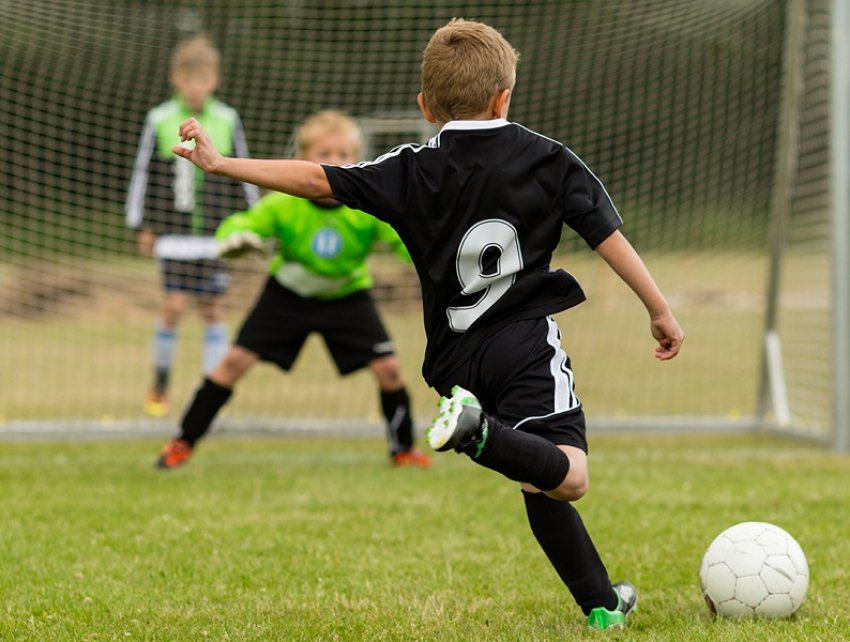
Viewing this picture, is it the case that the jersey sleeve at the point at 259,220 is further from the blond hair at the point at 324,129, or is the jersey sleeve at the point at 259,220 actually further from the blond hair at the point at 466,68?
the blond hair at the point at 466,68

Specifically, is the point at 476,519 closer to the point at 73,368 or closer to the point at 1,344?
the point at 73,368

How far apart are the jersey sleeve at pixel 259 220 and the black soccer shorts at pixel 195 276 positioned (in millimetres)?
1697

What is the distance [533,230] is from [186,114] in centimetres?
445

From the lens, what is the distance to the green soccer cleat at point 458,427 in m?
2.31

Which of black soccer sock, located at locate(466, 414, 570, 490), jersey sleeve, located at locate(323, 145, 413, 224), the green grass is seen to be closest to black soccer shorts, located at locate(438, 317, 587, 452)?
A: black soccer sock, located at locate(466, 414, 570, 490)

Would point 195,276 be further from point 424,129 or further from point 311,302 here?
point 424,129

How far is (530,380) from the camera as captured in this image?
2682 millimetres

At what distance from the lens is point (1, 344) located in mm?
9922

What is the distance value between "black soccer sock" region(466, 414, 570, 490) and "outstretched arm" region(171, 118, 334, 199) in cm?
69

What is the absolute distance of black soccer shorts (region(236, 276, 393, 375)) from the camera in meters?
5.22

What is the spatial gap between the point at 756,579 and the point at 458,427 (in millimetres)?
1048

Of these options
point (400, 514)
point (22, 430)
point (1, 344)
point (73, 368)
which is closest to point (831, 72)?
point (400, 514)

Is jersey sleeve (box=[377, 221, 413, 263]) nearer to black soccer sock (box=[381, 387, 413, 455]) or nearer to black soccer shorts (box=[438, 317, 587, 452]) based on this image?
black soccer sock (box=[381, 387, 413, 455])

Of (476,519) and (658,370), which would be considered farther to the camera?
(658,370)
